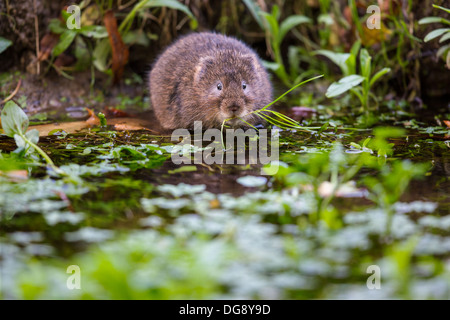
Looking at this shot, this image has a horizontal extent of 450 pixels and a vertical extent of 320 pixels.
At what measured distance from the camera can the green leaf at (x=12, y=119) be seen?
11.1 feet

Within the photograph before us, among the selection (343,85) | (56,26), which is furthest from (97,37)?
(343,85)

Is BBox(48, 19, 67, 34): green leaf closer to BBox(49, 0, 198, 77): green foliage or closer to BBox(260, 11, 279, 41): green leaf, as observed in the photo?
BBox(49, 0, 198, 77): green foliage

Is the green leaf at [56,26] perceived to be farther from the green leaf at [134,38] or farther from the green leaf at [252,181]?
the green leaf at [252,181]

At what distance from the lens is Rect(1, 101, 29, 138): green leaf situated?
11.1ft

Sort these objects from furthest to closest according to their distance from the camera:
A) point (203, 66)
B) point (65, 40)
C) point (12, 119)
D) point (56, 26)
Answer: point (56, 26) → point (65, 40) → point (203, 66) → point (12, 119)

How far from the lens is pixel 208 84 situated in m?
4.87

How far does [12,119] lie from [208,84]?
6.68 ft

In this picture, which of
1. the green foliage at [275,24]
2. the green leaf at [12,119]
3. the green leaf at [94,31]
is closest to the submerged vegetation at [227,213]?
the green leaf at [12,119]

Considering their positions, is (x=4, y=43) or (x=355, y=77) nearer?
(x=355, y=77)

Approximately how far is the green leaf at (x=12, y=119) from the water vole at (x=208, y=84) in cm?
187

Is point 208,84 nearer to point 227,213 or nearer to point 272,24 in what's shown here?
point 272,24

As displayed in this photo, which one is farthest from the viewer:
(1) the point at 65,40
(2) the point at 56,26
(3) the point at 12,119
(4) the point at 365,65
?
(2) the point at 56,26

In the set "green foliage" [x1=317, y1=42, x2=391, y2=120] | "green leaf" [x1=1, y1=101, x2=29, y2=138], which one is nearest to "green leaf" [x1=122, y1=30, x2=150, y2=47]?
"green foliage" [x1=317, y1=42, x2=391, y2=120]
